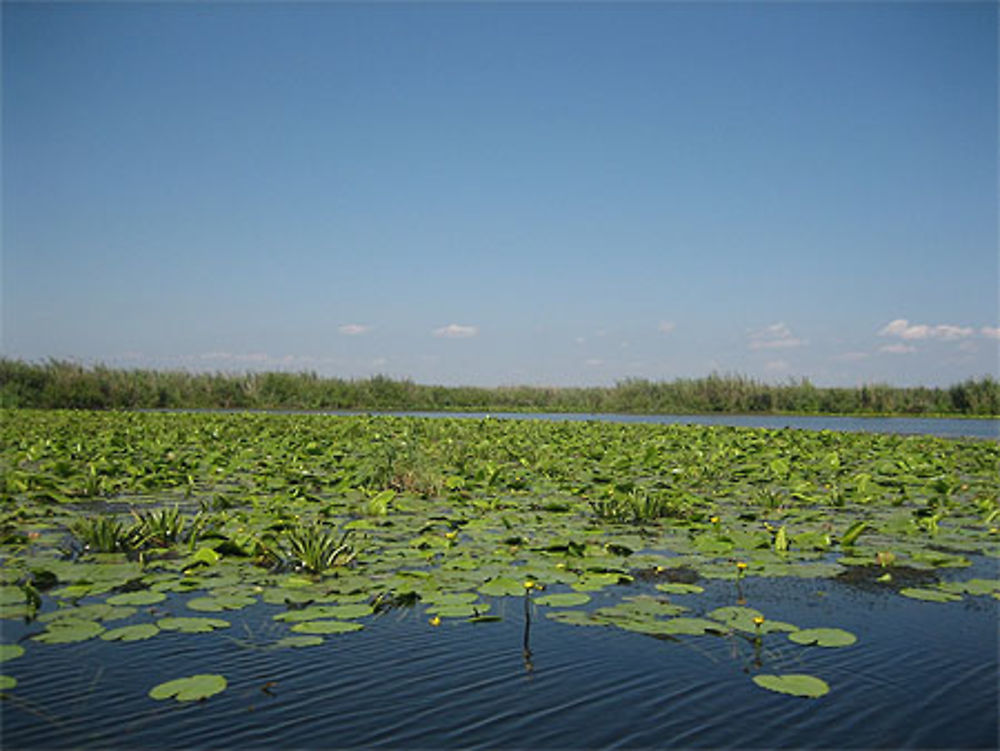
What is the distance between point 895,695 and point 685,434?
13.5 meters

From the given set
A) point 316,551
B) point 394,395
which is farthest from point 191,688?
point 394,395

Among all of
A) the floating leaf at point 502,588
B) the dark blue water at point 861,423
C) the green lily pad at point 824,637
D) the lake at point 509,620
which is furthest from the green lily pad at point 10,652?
the dark blue water at point 861,423

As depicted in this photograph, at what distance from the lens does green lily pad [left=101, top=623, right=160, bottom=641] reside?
3.40 metres

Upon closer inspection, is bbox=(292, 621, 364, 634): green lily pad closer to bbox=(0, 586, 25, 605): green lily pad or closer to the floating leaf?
the floating leaf

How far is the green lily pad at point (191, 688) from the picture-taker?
278cm

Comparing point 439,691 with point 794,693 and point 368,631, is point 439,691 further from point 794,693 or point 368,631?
point 794,693

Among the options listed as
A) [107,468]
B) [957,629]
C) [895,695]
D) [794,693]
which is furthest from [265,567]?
[107,468]

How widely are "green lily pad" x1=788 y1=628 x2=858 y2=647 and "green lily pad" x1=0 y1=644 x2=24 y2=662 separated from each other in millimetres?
3602

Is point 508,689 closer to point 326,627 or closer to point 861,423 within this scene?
point 326,627

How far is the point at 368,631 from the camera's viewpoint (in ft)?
11.9

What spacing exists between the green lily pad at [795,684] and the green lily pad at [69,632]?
3.10m

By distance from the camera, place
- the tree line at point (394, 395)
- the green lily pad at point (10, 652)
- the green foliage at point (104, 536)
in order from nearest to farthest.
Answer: the green lily pad at point (10, 652)
the green foliage at point (104, 536)
the tree line at point (394, 395)

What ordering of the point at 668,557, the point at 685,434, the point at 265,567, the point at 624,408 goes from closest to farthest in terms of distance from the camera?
the point at 265,567 < the point at 668,557 < the point at 685,434 < the point at 624,408

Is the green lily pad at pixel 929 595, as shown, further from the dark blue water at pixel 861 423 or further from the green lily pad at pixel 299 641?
the dark blue water at pixel 861 423
